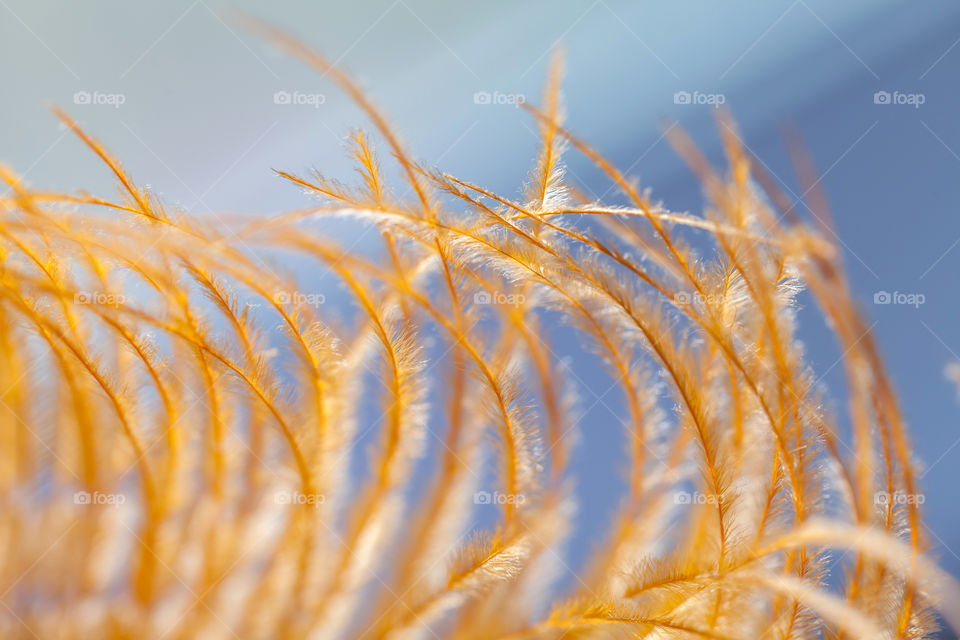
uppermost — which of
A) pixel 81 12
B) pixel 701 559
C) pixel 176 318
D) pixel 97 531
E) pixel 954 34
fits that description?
pixel 954 34

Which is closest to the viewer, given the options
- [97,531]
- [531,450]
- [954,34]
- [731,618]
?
[731,618]

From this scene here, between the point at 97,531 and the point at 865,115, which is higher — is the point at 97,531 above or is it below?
below

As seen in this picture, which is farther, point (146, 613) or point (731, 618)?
point (146, 613)

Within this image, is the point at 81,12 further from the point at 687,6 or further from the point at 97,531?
the point at 687,6

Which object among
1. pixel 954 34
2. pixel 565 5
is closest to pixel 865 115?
pixel 954 34

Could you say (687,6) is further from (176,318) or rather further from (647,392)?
(176,318)

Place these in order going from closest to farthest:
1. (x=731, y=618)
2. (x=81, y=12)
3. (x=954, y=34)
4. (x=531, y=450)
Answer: (x=731, y=618) → (x=531, y=450) → (x=954, y=34) → (x=81, y=12)
